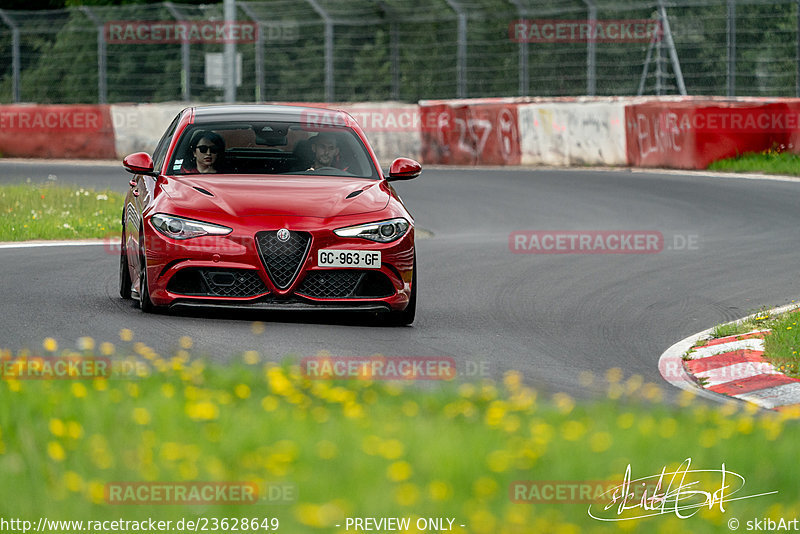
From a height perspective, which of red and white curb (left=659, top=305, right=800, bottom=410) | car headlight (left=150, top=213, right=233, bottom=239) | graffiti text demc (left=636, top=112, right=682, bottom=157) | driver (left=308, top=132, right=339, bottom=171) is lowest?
graffiti text demc (left=636, top=112, right=682, bottom=157)

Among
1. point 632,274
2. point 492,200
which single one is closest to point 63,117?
point 492,200

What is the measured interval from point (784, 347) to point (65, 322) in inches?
184

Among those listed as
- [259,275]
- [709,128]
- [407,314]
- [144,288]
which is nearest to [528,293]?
[407,314]

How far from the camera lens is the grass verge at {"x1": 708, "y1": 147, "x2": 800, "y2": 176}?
23.9m

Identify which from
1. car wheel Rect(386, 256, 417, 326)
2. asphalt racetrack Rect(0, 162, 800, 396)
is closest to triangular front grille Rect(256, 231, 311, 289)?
asphalt racetrack Rect(0, 162, 800, 396)

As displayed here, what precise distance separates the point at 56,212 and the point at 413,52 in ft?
46.6

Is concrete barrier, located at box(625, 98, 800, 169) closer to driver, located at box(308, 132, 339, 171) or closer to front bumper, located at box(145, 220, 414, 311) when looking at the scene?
driver, located at box(308, 132, 339, 171)

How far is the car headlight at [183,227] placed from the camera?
919cm

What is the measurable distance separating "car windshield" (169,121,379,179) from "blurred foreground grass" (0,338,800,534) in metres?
3.51

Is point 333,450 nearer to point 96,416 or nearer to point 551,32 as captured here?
point 96,416
